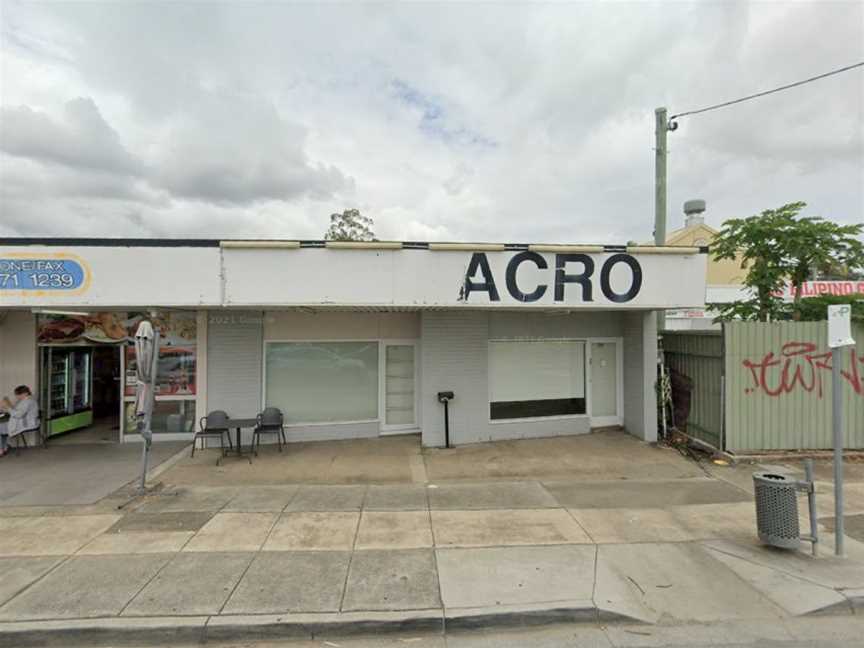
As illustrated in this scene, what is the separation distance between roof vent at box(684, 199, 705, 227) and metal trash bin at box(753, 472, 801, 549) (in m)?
29.5

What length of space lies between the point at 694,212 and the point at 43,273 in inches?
1315

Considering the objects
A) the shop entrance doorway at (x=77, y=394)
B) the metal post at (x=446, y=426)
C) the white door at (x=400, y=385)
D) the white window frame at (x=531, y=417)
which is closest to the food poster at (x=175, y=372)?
the shop entrance doorway at (x=77, y=394)

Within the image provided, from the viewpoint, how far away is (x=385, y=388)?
1017cm

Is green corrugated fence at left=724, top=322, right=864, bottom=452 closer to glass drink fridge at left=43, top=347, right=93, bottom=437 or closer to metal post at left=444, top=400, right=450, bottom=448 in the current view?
metal post at left=444, top=400, right=450, bottom=448

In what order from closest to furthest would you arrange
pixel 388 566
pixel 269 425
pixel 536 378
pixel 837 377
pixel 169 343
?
pixel 388 566 < pixel 837 377 < pixel 269 425 < pixel 169 343 < pixel 536 378

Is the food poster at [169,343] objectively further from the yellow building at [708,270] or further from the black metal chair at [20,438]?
the yellow building at [708,270]

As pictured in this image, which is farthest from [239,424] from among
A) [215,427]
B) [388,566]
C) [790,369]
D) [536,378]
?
[790,369]

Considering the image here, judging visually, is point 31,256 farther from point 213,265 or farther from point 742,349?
point 742,349

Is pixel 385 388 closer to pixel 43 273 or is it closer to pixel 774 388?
pixel 43 273

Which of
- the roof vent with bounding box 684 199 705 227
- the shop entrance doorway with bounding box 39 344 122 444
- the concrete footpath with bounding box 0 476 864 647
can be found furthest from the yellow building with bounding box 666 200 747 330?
the shop entrance doorway with bounding box 39 344 122 444

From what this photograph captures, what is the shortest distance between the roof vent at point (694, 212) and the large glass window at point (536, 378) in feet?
81.7

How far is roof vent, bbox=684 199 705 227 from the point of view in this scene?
30.1 meters

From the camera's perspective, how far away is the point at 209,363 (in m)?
9.40

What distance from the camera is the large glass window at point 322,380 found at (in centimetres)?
975
